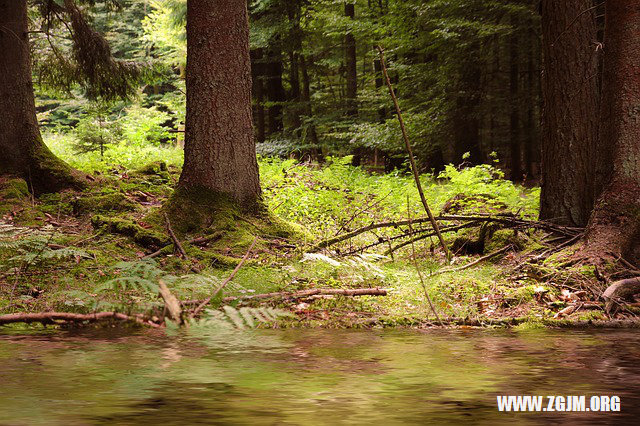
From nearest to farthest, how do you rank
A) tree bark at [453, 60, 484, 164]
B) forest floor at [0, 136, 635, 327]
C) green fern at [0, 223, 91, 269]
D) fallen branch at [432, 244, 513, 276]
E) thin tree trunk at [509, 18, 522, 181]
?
forest floor at [0, 136, 635, 327], green fern at [0, 223, 91, 269], fallen branch at [432, 244, 513, 276], tree bark at [453, 60, 484, 164], thin tree trunk at [509, 18, 522, 181]

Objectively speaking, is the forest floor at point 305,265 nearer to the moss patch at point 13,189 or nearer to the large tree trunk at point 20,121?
the moss patch at point 13,189

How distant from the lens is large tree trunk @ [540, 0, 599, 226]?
23.6ft

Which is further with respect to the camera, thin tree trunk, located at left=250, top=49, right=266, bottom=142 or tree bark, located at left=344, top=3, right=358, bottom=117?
thin tree trunk, located at left=250, top=49, right=266, bottom=142

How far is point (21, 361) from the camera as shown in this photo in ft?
10.3

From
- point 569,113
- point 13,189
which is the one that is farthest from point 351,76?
point 569,113

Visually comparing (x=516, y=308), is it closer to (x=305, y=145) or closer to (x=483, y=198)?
(x=483, y=198)

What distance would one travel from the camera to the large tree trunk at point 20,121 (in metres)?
10.5

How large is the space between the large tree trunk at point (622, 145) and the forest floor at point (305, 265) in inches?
14.7

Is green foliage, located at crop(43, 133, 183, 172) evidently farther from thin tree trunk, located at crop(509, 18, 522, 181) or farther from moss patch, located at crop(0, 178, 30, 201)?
thin tree trunk, located at crop(509, 18, 522, 181)

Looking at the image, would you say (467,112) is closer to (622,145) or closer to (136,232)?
(622,145)

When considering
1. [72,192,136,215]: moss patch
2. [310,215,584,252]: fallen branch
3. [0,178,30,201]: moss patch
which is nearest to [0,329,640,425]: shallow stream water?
[310,215,584,252]: fallen branch

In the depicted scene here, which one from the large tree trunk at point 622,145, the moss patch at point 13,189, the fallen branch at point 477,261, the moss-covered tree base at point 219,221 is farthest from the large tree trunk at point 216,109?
the large tree trunk at point 622,145

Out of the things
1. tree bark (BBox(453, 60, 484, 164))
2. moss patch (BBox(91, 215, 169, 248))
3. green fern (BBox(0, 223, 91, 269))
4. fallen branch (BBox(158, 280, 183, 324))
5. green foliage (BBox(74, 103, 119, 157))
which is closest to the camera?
fallen branch (BBox(158, 280, 183, 324))

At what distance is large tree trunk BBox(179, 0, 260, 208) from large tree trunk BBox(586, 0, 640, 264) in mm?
4358
